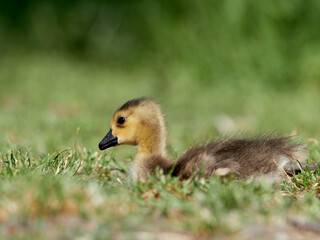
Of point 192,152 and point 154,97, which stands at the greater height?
point 154,97

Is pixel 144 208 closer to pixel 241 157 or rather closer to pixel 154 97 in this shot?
pixel 241 157

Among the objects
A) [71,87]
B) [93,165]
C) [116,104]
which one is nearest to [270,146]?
[93,165]

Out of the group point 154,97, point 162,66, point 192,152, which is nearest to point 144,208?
point 192,152

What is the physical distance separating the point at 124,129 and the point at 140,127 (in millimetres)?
128

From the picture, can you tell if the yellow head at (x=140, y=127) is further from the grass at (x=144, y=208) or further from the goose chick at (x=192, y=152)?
the grass at (x=144, y=208)

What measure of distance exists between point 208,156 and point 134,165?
0.52m

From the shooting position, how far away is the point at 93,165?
4836mm

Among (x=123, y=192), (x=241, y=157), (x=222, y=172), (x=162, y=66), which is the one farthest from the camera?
(x=162, y=66)

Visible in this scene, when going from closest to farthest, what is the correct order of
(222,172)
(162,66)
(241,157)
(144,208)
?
(144,208) < (222,172) < (241,157) < (162,66)

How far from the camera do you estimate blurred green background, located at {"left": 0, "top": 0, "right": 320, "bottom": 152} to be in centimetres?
812

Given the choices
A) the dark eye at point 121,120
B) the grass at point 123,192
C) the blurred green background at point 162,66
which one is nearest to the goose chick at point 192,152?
the dark eye at point 121,120

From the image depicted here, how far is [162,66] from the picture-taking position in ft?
42.4

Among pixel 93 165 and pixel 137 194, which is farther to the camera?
pixel 93 165

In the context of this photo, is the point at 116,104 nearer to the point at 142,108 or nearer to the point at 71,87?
the point at 71,87
